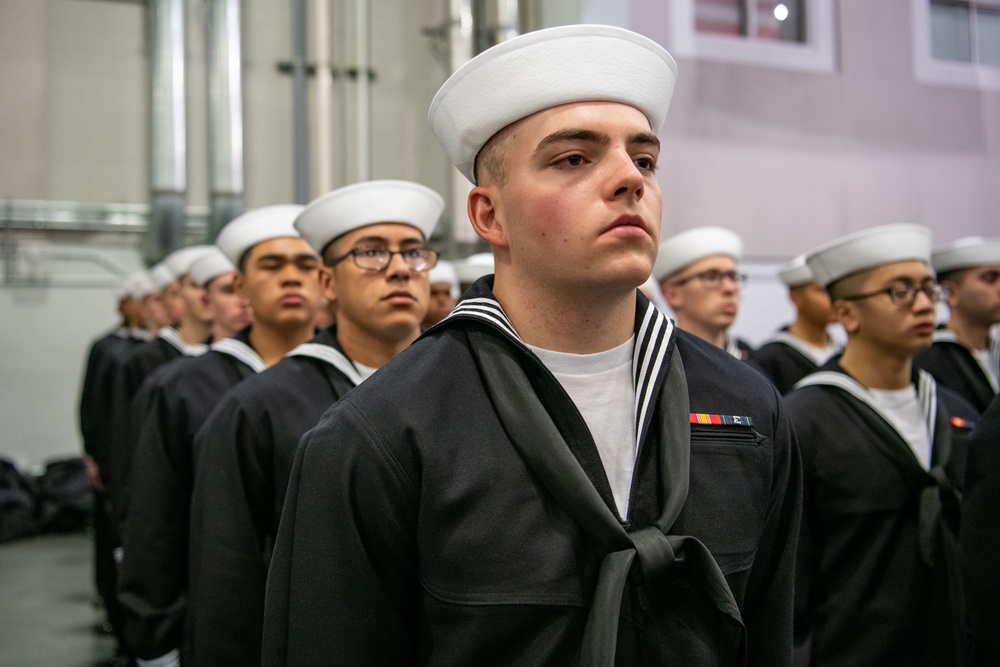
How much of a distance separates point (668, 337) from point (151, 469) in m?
2.19

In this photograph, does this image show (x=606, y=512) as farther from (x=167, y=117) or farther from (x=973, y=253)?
(x=167, y=117)

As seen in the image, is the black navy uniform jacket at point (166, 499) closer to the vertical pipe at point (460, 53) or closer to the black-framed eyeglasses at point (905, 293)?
the black-framed eyeglasses at point (905, 293)

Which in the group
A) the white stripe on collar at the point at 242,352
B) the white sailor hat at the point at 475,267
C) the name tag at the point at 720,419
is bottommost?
the name tag at the point at 720,419

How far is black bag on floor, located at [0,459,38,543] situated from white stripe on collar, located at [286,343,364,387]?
7410mm

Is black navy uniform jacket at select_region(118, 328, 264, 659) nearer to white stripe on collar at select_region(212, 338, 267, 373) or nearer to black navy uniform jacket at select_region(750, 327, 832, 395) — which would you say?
white stripe on collar at select_region(212, 338, 267, 373)

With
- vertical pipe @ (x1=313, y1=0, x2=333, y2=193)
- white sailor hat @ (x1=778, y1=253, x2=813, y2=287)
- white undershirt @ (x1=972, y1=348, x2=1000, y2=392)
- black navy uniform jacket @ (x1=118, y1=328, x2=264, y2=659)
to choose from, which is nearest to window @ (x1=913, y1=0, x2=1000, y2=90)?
white sailor hat @ (x1=778, y1=253, x2=813, y2=287)

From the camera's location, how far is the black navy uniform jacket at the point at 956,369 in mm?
4277

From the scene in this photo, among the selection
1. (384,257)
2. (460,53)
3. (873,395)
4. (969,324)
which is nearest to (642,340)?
(384,257)

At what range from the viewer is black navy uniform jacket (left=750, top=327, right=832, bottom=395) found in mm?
4863

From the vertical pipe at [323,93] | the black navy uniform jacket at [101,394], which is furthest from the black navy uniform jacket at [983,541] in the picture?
the vertical pipe at [323,93]

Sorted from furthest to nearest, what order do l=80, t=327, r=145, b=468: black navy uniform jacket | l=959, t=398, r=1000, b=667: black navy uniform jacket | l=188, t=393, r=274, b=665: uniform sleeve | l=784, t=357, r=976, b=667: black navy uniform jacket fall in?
1. l=80, t=327, r=145, b=468: black navy uniform jacket
2. l=784, t=357, r=976, b=667: black navy uniform jacket
3. l=188, t=393, r=274, b=665: uniform sleeve
4. l=959, t=398, r=1000, b=667: black navy uniform jacket

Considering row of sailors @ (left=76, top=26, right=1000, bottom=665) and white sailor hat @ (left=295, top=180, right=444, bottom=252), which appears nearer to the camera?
row of sailors @ (left=76, top=26, right=1000, bottom=665)

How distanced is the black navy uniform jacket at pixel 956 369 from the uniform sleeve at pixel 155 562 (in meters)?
3.27

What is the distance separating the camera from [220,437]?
8.55 feet
